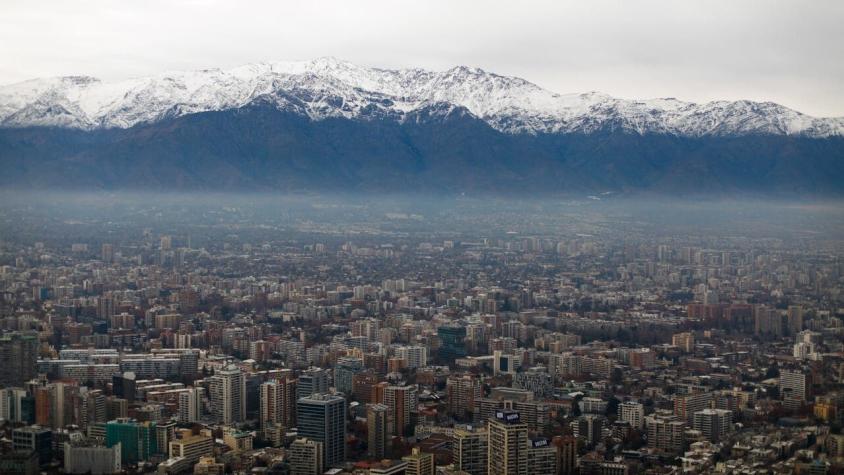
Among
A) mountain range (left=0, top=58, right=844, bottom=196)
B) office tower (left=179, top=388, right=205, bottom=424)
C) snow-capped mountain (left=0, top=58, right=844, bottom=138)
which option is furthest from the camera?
snow-capped mountain (left=0, top=58, right=844, bottom=138)

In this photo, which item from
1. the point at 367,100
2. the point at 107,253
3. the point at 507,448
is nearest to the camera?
the point at 507,448

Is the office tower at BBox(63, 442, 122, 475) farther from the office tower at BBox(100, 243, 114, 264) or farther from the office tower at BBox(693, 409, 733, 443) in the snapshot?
the office tower at BBox(100, 243, 114, 264)

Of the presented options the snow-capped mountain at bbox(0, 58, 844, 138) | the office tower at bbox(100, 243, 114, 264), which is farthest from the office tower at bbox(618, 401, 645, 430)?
the snow-capped mountain at bbox(0, 58, 844, 138)

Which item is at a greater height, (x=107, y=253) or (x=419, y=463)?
(x=107, y=253)

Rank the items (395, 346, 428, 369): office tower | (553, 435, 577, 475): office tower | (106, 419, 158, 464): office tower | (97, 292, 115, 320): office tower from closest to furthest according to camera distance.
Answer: (553, 435, 577, 475): office tower, (106, 419, 158, 464): office tower, (395, 346, 428, 369): office tower, (97, 292, 115, 320): office tower

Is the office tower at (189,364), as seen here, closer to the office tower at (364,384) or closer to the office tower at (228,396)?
the office tower at (228,396)

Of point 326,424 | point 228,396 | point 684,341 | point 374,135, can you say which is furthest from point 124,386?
point 374,135

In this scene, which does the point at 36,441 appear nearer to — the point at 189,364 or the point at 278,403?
the point at 278,403

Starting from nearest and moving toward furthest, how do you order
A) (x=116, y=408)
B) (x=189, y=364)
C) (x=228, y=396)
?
1. (x=116, y=408)
2. (x=228, y=396)
3. (x=189, y=364)
